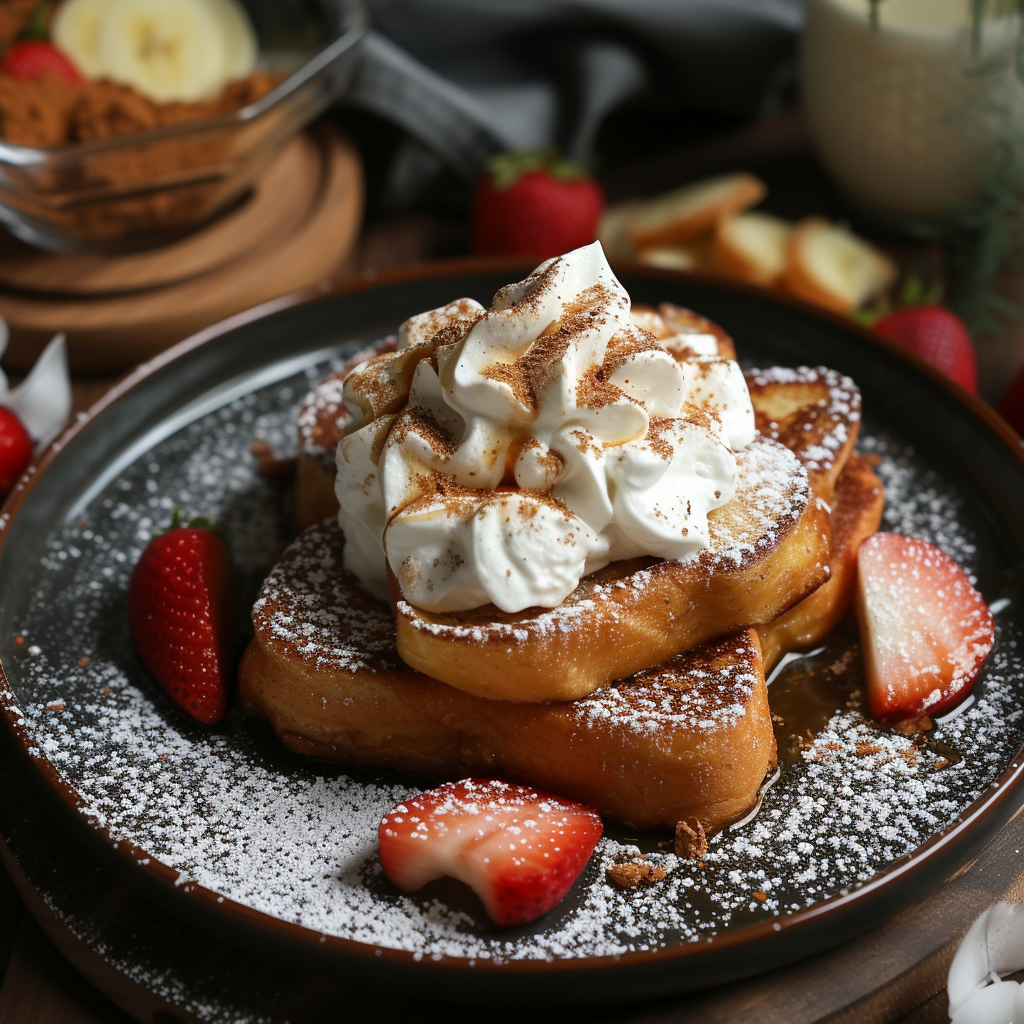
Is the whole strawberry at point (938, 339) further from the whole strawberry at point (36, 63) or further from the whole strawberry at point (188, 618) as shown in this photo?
the whole strawberry at point (36, 63)

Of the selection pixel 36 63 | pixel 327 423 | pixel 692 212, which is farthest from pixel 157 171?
pixel 692 212

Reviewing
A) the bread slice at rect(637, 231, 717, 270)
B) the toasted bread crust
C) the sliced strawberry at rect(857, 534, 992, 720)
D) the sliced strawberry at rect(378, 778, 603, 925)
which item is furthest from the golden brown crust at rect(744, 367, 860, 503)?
the bread slice at rect(637, 231, 717, 270)

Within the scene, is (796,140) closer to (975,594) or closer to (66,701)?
(975,594)

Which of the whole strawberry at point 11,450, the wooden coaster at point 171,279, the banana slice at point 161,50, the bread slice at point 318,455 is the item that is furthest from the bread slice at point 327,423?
the banana slice at point 161,50

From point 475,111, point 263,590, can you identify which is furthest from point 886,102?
point 263,590

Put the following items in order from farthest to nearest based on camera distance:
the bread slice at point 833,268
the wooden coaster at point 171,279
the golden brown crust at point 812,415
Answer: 1. the bread slice at point 833,268
2. the wooden coaster at point 171,279
3. the golden brown crust at point 812,415

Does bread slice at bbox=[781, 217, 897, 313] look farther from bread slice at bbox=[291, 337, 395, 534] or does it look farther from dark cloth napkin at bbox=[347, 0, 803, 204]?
bread slice at bbox=[291, 337, 395, 534]

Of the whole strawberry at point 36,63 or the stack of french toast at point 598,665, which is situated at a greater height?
the whole strawberry at point 36,63
